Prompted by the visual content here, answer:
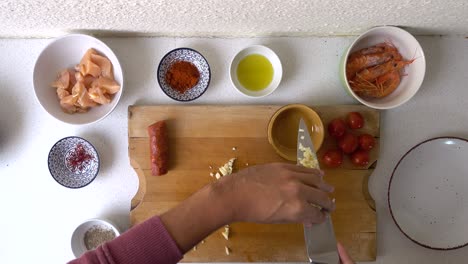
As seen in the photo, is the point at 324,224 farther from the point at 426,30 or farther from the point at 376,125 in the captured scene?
the point at 426,30

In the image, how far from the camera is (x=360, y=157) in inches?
45.3

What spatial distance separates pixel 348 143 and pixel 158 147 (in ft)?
1.88

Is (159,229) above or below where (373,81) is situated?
below

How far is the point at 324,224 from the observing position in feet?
3.27

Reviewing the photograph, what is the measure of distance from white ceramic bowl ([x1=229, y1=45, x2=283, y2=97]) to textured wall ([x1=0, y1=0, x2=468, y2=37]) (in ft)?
0.20

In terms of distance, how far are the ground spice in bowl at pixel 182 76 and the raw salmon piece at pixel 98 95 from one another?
19 centimetres

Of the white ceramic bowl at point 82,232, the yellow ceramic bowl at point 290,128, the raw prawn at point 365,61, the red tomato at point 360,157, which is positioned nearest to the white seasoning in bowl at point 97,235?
the white ceramic bowl at point 82,232

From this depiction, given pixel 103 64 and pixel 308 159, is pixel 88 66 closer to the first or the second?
pixel 103 64

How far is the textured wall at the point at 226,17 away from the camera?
0.96 metres

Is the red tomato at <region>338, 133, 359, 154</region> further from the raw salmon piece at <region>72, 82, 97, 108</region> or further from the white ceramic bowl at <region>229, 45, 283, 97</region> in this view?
the raw salmon piece at <region>72, 82, 97, 108</region>

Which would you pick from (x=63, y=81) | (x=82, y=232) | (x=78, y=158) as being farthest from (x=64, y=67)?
(x=82, y=232)

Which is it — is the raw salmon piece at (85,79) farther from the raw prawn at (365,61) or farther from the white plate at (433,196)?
the white plate at (433,196)

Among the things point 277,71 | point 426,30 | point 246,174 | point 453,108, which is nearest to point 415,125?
point 453,108

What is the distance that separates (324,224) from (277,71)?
47 centimetres
